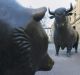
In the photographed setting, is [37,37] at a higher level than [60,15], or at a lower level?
higher

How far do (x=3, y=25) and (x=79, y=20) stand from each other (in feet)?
75.1

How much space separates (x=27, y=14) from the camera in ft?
2.39

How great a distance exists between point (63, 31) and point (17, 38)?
23.2ft

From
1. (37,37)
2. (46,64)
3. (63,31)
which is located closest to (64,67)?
(63,31)

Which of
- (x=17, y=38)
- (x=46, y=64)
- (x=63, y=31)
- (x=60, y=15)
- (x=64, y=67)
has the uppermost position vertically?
(x=17, y=38)

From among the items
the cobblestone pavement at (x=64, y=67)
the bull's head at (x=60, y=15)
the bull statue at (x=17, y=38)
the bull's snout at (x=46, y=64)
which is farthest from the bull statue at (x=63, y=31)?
the bull statue at (x=17, y=38)

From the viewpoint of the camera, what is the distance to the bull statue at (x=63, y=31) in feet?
22.9

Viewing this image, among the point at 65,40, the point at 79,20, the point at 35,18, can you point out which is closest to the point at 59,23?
the point at 65,40

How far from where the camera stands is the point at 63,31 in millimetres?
7766

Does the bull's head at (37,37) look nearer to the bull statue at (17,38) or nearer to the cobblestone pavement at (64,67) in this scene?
the bull statue at (17,38)

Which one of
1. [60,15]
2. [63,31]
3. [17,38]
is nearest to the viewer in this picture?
[17,38]

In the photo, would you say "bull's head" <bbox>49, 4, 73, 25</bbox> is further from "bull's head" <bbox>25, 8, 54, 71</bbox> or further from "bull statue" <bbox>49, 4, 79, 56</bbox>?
"bull's head" <bbox>25, 8, 54, 71</bbox>

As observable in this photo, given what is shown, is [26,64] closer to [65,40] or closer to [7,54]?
[7,54]

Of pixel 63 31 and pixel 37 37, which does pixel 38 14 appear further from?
pixel 63 31
